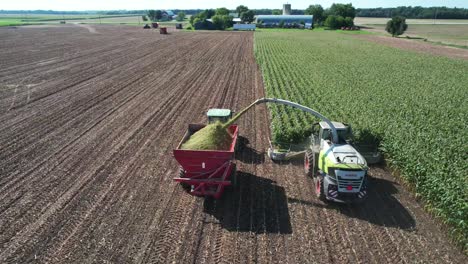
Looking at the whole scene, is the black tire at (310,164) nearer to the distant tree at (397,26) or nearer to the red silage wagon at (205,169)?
the red silage wagon at (205,169)

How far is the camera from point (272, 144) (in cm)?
1407

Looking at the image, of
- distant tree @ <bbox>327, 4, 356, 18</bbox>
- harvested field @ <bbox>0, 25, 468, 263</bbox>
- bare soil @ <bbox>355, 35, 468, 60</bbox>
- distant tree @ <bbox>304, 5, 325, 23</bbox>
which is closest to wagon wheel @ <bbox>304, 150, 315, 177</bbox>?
harvested field @ <bbox>0, 25, 468, 263</bbox>

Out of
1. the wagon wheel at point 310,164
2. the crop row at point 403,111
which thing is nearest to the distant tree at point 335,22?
the crop row at point 403,111

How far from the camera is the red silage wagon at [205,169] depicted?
9453 mm

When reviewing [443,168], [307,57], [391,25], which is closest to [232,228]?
[443,168]

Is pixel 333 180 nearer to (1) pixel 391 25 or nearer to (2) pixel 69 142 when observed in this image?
(2) pixel 69 142

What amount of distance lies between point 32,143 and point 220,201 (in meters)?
→ 9.30

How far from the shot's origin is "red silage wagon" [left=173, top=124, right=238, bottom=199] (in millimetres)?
9453

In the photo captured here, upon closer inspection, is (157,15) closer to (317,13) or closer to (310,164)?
(317,13)

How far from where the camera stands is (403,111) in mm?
16484

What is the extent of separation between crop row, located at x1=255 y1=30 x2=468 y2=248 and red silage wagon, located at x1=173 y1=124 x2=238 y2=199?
14.4ft

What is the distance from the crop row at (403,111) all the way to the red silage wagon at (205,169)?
4.40 meters

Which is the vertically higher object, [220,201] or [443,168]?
[443,168]

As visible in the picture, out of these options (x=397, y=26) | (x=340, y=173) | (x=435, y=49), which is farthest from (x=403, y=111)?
(x=397, y=26)
